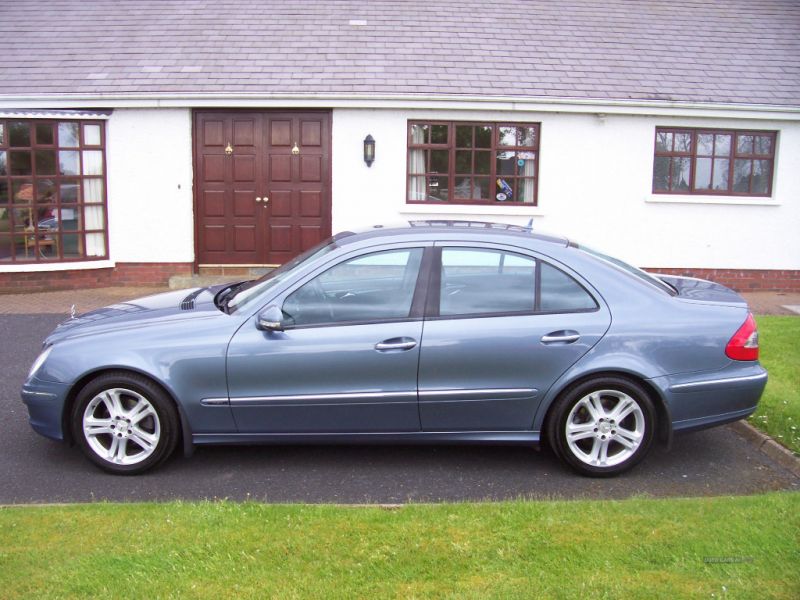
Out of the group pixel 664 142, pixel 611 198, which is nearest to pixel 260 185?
pixel 611 198

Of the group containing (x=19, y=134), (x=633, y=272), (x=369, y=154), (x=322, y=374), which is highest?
(x=19, y=134)

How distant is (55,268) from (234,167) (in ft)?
10.1

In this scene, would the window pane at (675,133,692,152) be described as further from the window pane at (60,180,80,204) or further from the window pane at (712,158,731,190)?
the window pane at (60,180,80,204)

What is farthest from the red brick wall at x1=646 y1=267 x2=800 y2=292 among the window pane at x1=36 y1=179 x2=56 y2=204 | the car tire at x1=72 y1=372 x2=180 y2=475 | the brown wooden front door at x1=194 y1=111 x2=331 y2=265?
the car tire at x1=72 y1=372 x2=180 y2=475

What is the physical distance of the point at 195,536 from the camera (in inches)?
161

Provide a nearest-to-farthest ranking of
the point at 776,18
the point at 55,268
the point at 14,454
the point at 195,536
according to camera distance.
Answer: the point at 195,536
the point at 14,454
the point at 55,268
the point at 776,18

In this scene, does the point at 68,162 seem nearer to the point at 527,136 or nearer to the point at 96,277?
the point at 96,277

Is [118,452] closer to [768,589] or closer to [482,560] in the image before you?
[482,560]

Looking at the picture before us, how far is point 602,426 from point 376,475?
4.71ft

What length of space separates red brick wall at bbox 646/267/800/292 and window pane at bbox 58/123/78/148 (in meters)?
9.13

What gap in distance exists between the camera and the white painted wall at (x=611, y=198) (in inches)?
508

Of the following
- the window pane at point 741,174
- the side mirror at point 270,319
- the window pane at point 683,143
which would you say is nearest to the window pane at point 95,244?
the side mirror at point 270,319

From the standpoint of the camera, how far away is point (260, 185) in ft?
42.9

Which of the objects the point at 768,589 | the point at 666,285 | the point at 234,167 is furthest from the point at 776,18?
the point at 768,589
